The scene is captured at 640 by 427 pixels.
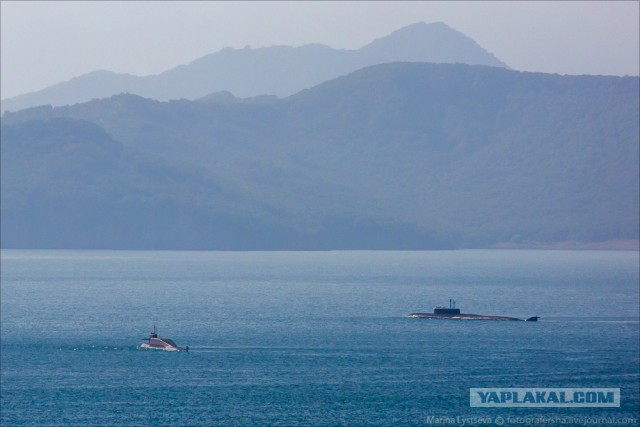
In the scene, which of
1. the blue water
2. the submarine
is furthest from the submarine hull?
the blue water

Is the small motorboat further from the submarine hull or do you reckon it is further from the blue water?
the submarine hull

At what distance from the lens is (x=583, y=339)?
14788 centimetres

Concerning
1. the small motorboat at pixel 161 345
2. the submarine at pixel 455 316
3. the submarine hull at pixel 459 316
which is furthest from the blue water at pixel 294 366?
the submarine hull at pixel 459 316

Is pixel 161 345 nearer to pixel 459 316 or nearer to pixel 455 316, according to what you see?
pixel 455 316

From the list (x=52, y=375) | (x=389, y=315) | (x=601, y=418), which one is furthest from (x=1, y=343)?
(x=601, y=418)

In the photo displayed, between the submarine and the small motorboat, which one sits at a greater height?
the submarine

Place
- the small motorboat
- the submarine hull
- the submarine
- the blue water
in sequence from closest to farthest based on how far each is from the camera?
the blue water, the small motorboat, the submarine, the submarine hull

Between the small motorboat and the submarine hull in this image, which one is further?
the submarine hull

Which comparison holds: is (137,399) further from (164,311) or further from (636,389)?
(164,311)

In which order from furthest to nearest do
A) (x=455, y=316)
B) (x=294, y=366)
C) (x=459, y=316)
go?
(x=455, y=316) < (x=459, y=316) < (x=294, y=366)

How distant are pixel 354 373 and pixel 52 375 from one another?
26660 millimetres

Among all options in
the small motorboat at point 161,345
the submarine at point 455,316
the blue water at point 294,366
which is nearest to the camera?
the blue water at point 294,366

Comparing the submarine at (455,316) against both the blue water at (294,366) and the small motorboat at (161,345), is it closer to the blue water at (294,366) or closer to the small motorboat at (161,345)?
the blue water at (294,366)

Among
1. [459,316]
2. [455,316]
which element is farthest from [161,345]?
[459,316]
